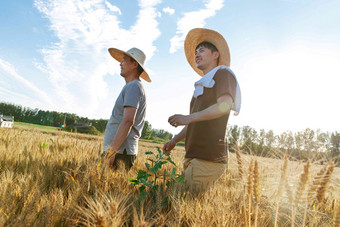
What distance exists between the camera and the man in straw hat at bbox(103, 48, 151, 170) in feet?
8.85

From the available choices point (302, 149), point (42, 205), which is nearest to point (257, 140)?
point (302, 149)

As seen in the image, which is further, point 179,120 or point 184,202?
point 179,120

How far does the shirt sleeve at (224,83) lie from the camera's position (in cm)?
197

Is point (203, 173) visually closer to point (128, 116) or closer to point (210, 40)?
point (128, 116)

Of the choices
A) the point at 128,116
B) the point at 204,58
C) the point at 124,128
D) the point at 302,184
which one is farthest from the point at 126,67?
the point at 302,184

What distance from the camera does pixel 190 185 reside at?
1.89 metres

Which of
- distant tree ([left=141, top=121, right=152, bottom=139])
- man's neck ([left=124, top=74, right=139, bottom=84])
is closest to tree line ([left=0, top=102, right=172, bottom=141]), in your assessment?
distant tree ([left=141, top=121, right=152, bottom=139])

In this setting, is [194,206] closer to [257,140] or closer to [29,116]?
[257,140]

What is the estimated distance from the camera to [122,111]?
3.03 metres

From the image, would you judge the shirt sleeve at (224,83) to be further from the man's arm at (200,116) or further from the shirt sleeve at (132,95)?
the shirt sleeve at (132,95)

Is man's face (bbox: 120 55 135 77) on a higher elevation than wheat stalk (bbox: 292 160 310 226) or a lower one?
higher

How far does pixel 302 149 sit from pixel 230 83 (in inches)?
45.0

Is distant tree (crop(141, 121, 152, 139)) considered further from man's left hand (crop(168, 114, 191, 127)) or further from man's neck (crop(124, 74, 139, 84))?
man's left hand (crop(168, 114, 191, 127))

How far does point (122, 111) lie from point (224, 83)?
160cm
